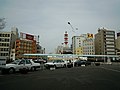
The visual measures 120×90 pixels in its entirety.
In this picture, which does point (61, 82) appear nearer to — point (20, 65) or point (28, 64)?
point (20, 65)

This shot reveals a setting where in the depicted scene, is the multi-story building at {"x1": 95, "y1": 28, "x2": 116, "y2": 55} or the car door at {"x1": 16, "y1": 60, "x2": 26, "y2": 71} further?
the multi-story building at {"x1": 95, "y1": 28, "x2": 116, "y2": 55}

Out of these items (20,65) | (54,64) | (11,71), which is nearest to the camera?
(11,71)

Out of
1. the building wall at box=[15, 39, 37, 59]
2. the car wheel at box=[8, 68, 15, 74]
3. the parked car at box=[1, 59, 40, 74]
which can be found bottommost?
the car wheel at box=[8, 68, 15, 74]

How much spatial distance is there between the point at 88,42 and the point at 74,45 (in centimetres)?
1786

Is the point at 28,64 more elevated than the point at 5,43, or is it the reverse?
the point at 5,43

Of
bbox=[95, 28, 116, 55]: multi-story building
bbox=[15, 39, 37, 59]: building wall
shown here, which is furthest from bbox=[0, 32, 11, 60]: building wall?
bbox=[95, 28, 116, 55]: multi-story building

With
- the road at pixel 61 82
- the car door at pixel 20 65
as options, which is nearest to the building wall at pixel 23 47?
the car door at pixel 20 65

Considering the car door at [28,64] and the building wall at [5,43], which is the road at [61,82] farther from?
the building wall at [5,43]

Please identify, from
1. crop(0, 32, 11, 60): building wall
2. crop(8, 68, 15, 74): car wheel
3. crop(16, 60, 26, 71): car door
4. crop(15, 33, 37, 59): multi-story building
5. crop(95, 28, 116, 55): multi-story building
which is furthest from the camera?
crop(95, 28, 116, 55): multi-story building

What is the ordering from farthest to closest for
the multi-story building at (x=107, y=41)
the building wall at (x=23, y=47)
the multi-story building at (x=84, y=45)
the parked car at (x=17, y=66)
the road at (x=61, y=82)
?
the multi-story building at (x=84, y=45), the multi-story building at (x=107, y=41), the building wall at (x=23, y=47), the parked car at (x=17, y=66), the road at (x=61, y=82)

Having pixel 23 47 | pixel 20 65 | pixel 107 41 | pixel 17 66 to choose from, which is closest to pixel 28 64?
pixel 20 65

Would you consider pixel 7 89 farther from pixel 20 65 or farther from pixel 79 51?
pixel 79 51

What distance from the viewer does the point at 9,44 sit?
98.4m

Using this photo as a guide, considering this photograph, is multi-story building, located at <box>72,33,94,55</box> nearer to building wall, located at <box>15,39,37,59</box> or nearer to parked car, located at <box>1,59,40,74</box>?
building wall, located at <box>15,39,37,59</box>
